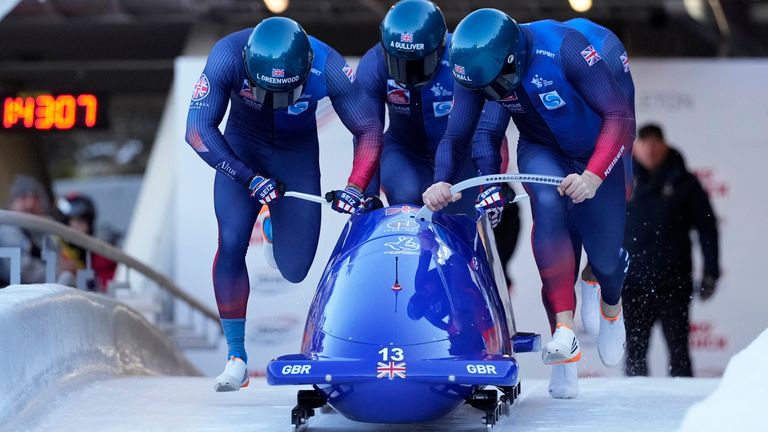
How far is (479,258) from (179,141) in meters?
4.85

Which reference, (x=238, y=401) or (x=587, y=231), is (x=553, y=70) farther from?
(x=238, y=401)

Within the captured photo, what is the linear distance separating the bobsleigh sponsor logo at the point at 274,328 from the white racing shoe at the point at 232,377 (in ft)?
12.1

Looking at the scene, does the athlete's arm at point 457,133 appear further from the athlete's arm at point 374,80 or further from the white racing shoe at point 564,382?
the white racing shoe at point 564,382

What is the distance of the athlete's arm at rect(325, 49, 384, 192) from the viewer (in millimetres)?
4969

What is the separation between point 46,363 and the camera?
491cm

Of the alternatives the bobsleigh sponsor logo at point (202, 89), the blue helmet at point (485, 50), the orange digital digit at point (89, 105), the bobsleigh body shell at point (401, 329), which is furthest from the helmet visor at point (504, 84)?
the orange digital digit at point (89, 105)

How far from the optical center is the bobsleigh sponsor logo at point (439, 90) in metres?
5.32

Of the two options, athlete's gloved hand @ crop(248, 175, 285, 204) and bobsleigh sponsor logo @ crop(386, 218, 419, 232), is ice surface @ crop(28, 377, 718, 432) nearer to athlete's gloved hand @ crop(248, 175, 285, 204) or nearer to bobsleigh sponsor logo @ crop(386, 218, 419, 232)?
bobsleigh sponsor logo @ crop(386, 218, 419, 232)

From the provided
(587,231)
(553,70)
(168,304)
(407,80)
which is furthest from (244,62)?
(168,304)

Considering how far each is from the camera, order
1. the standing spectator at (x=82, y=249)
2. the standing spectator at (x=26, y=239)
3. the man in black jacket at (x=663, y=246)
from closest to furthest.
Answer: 1. the standing spectator at (x=26, y=239)
2. the man in black jacket at (x=663, y=246)
3. the standing spectator at (x=82, y=249)

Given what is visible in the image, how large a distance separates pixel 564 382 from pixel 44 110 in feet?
22.3

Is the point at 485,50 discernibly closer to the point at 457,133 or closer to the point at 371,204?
the point at 457,133

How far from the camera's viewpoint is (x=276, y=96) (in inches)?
189

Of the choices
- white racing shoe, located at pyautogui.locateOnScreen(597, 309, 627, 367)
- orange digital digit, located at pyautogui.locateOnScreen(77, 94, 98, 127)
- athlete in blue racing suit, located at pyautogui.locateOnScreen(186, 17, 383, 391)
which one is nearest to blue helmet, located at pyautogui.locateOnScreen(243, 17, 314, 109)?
athlete in blue racing suit, located at pyautogui.locateOnScreen(186, 17, 383, 391)
